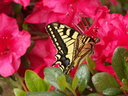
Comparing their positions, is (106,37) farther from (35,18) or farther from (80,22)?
(35,18)

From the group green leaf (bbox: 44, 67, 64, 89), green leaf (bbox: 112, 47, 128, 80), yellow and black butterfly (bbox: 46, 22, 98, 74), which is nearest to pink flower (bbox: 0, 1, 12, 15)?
yellow and black butterfly (bbox: 46, 22, 98, 74)

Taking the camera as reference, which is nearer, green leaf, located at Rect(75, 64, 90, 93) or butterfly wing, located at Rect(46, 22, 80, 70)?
green leaf, located at Rect(75, 64, 90, 93)

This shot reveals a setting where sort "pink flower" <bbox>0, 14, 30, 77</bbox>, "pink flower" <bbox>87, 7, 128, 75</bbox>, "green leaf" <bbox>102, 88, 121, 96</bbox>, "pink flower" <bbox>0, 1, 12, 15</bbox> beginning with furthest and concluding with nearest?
"pink flower" <bbox>0, 1, 12, 15</bbox>
"pink flower" <bbox>0, 14, 30, 77</bbox>
"pink flower" <bbox>87, 7, 128, 75</bbox>
"green leaf" <bbox>102, 88, 121, 96</bbox>

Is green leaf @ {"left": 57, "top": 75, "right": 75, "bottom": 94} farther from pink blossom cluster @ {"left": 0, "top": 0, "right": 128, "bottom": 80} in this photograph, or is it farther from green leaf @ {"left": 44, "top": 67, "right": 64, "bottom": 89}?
pink blossom cluster @ {"left": 0, "top": 0, "right": 128, "bottom": 80}

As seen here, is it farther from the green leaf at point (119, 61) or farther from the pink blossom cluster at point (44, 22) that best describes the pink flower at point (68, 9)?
the green leaf at point (119, 61)

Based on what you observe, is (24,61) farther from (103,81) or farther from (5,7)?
(103,81)

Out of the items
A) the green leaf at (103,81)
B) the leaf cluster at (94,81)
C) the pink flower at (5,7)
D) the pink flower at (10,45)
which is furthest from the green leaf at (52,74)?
the pink flower at (5,7)
